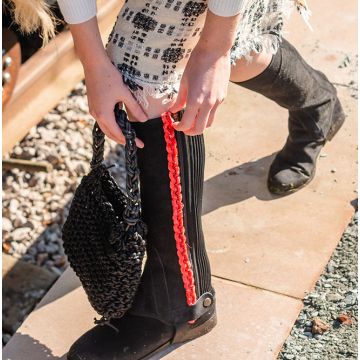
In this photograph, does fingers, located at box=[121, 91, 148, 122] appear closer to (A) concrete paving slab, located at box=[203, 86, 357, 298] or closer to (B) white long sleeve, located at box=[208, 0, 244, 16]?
(B) white long sleeve, located at box=[208, 0, 244, 16]

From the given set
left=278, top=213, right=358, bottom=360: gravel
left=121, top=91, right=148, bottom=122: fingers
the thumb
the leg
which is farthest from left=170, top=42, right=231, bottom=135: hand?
left=278, top=213, right=358, bottom=360: gravel

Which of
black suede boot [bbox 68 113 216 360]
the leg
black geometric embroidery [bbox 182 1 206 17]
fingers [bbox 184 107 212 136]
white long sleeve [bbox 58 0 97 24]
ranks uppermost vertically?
white long sleeve [bbox 58 0 97 24]

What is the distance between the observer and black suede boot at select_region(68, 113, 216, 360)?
238 centimetres

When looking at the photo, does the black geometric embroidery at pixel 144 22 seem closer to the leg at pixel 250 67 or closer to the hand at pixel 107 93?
the hand at pixel 107 93

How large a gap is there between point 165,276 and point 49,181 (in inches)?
64.9

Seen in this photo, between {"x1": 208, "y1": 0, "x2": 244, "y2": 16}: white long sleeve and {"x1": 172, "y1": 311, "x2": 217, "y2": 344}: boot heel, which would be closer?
{"x1": 208, "y1": 0, "x2": 244, "y2": 16}: white long sleeve

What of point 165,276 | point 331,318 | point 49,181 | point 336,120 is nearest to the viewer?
point 165,276

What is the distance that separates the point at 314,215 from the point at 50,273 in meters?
1.14

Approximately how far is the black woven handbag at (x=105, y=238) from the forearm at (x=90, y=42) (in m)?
0.24

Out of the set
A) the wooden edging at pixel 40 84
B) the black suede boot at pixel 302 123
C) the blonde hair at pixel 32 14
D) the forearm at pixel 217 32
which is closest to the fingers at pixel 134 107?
the forearm at pixel 217 32

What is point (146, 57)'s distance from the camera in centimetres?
223

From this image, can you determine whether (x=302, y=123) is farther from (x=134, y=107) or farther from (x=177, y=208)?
(x=134, y=107)

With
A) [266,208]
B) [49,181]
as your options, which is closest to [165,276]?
[266,208]

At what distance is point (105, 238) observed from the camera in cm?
240
